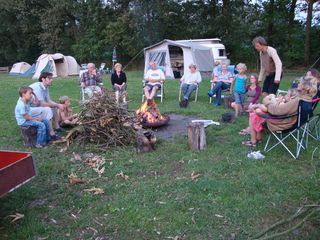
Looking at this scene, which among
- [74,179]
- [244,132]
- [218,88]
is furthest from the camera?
[218,88]

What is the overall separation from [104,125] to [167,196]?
6.94 feet

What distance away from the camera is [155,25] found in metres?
23.4

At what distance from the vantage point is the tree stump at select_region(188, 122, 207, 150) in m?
5.04

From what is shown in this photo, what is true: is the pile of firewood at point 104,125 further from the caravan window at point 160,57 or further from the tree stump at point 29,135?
the caravan window at point 160,57

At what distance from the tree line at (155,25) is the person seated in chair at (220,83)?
1306cm

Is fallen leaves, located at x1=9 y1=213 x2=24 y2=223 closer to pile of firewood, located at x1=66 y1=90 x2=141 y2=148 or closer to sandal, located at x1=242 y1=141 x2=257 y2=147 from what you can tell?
pile of firewood, located at x1=66 y1=90 x2=141 y2=148

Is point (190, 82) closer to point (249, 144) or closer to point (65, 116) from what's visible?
point (65, 116)

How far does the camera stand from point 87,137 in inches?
217

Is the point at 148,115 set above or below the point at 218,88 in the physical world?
below

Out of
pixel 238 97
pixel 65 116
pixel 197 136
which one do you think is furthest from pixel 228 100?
pixel 65 116

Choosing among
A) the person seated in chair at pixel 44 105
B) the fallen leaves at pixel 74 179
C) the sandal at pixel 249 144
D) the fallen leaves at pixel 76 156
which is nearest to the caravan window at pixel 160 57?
the person seated in chair at pixel 44 105

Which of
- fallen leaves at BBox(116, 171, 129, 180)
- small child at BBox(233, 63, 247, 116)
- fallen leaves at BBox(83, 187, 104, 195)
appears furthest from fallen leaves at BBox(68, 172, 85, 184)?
small child at BBox(233, 63, 247, 116)

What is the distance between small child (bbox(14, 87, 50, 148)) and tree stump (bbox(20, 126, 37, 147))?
5 centimetres

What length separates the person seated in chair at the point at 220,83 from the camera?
8.73 meters
